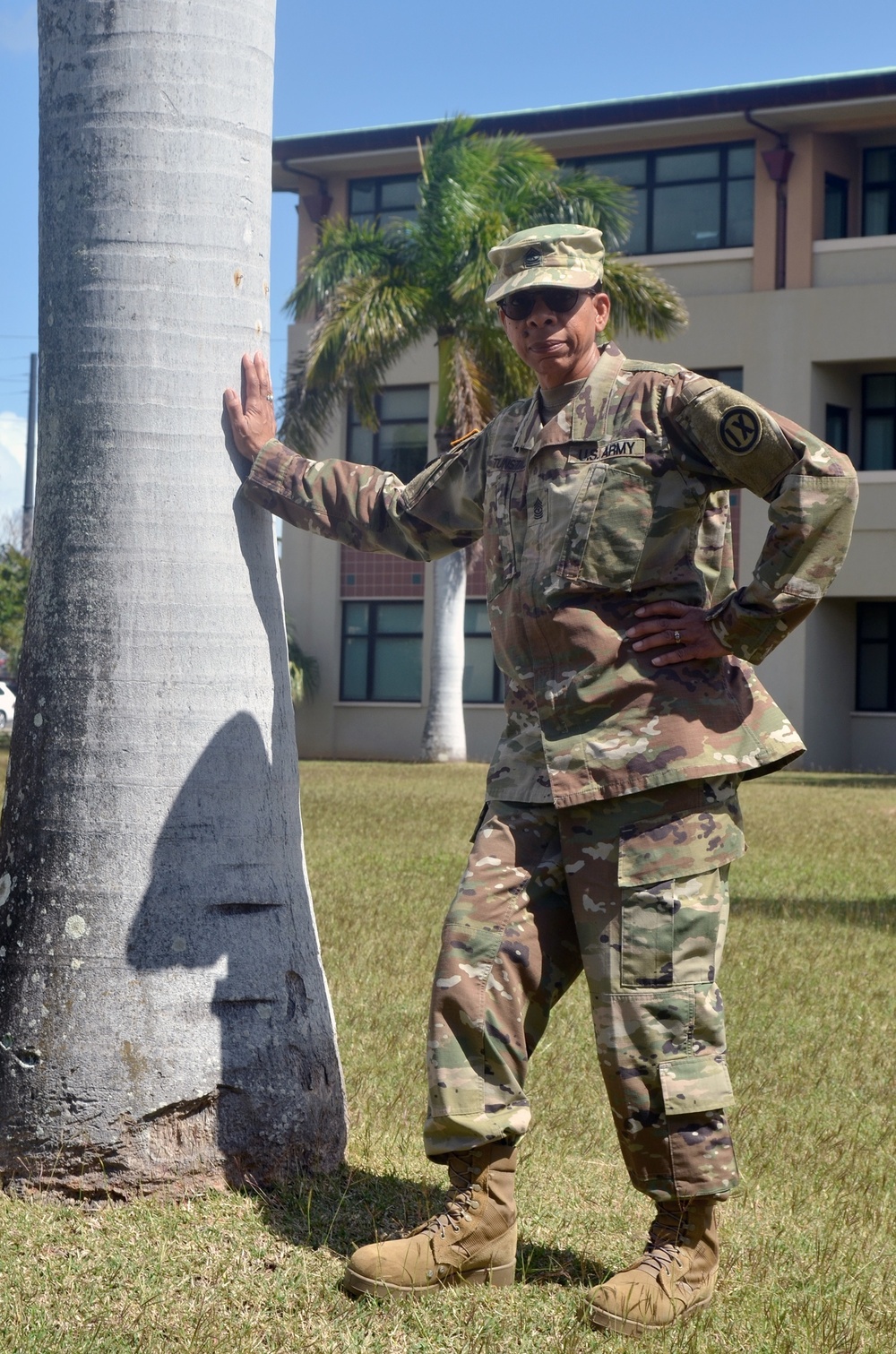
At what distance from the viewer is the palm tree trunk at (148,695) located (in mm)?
4188

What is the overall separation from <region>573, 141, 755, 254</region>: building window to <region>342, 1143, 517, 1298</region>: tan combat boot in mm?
30951

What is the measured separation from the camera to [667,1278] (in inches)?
145

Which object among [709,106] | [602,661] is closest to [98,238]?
[602,661]

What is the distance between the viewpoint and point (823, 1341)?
3594mm

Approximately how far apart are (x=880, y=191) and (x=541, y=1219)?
104ft

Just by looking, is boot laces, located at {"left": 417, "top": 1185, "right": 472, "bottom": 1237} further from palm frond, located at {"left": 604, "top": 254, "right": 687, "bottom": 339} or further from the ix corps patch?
palm frond, located at {"left": 604, "top": 254, "right": 687, "bottom": 339}

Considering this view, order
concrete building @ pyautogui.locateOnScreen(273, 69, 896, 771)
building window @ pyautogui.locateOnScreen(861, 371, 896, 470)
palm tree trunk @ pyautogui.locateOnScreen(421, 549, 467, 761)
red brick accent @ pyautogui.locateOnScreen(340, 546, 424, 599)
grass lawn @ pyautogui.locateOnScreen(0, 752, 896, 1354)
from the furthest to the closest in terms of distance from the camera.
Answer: red brick accent @ pyautogui.locateOnScreen(340, 546, 424, 599) → building window @ pyautogui.locateOnScreen(861, 371, 896, 470) → concrete building @ pyautogui.locateOnScreen(273, 69, 896, 771) → palm tree trunk @ pyautogui.locateOnScreen(421, 549, 467, 761) → grass lawn @ pyautogui.locateOnScreen(0, 752, 896, 1354)

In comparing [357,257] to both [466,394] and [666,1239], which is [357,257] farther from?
[666,1239]

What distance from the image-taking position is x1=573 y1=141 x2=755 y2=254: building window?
32.9 meters

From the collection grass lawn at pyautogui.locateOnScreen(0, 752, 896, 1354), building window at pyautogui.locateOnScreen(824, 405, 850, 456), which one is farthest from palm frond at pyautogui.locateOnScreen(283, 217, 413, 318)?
grass lawn at pyautogui.locateOnScreen(0, 752, 896, 1354)

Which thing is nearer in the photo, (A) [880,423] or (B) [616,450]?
(B) [616,450]

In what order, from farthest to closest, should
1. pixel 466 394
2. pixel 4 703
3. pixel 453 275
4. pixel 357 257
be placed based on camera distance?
pixel 4 703 < pixel 357 257 < pixel 453 275 < pixel 466 394

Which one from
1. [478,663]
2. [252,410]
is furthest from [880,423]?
[252,410]

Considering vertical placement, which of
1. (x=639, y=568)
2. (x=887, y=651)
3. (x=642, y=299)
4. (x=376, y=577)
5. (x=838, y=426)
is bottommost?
(x=887, y=651)
